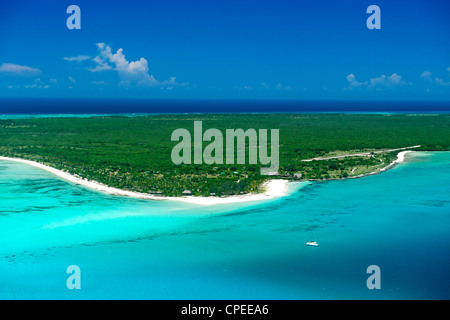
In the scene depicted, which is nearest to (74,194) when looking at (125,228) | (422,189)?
(125,228)

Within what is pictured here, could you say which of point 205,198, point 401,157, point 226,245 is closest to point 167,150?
point 205,198

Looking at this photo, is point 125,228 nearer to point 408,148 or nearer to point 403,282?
point 403,282

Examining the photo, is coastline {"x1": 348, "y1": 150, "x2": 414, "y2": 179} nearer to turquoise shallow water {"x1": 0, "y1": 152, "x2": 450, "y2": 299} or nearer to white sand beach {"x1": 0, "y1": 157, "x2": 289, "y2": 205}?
turquoise shallow water {"x1": 0, "y1": 152, "x2": 450, "y2": 299}

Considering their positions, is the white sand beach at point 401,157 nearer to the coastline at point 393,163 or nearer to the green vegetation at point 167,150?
the coastline at point 393,163

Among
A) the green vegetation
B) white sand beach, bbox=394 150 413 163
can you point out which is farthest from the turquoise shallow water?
white sand beach, bbox=394 150 413 163

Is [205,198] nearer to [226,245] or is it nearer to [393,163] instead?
[226,245]

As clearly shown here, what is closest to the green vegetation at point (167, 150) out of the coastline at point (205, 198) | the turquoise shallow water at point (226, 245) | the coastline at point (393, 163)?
the coastline at point (393, 163)
